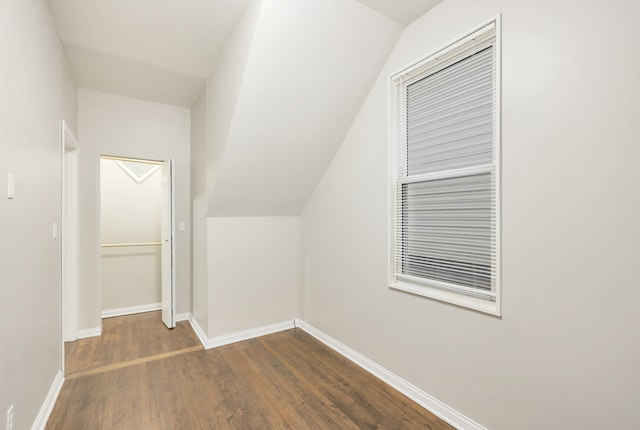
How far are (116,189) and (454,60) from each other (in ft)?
14.3

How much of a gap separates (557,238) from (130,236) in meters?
4.74

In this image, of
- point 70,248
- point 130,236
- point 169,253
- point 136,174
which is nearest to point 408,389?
point 169,253

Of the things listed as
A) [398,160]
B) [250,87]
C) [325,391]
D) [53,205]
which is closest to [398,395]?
[325,391]

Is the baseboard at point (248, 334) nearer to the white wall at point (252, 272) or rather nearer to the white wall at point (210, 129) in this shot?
the white wall at point (252, 272)

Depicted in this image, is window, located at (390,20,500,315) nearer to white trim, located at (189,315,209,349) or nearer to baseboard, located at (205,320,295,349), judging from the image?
baseboard, located at (205,320,295,349)

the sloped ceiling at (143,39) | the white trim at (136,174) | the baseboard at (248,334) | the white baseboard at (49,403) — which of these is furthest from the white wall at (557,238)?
the white trim at (136,174)

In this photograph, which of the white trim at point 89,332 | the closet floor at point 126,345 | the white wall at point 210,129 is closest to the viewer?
the white wall at point 210,129

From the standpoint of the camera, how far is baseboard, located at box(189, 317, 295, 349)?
3.07 meters

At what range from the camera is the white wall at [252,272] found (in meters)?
3.13

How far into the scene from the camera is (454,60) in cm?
198

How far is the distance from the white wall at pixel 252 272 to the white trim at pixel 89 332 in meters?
1.41

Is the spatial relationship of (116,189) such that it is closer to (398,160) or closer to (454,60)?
(398,160)

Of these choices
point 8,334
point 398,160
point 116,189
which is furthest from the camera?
point 116,189

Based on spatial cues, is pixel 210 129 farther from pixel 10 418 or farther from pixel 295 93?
pixel 10 418
